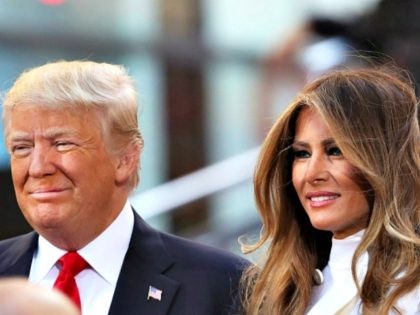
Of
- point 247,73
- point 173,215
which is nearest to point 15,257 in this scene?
point 173,215

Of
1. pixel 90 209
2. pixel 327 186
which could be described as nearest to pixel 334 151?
pixel 327 186

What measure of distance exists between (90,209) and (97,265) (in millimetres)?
165

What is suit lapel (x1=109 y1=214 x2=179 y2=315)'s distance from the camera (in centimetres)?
378

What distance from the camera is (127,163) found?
3.98 meters

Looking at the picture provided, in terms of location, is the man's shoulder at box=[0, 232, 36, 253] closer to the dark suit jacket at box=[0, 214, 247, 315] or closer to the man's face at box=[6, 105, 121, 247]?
the dark suit jacket at box=[0, 214, 247, 315]

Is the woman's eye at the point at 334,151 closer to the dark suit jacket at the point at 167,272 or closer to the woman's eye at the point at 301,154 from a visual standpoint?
the woman's eye at the point at 301,154

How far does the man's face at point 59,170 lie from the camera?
12.5 feet

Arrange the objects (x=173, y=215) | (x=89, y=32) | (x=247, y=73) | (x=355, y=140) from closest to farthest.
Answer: (x=355, y=140) < (x=173, y=215) < (x=89, y=32) < (x=247, y=73)

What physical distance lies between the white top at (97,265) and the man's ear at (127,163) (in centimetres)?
10

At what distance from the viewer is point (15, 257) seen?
395cm

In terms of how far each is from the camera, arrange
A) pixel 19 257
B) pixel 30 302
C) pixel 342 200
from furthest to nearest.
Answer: pixel 19 257 < pixel 342 200 < pixel 30 302

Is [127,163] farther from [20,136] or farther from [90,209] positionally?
[20,136]

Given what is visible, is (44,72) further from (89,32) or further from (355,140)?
(89,32)

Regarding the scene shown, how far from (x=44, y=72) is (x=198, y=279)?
30.3 inches
